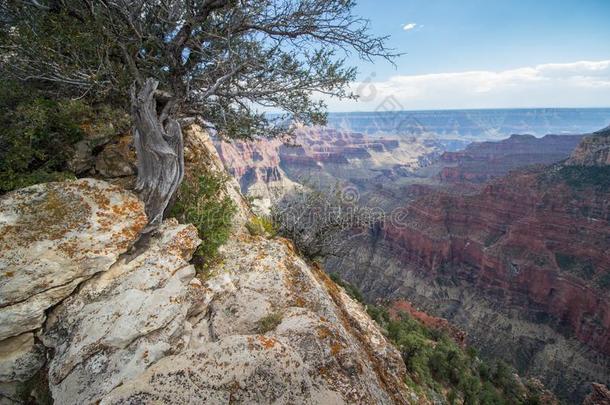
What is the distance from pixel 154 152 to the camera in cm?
624

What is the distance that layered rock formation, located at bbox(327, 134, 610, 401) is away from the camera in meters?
44.6

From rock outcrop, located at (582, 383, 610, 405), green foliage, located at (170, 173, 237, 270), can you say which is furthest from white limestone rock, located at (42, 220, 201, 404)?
rock outcrop, located at (582, 383, 610, 405)

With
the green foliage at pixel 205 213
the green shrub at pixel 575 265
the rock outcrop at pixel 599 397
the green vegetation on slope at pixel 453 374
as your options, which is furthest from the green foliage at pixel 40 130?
the green shrub at pixel 575 265

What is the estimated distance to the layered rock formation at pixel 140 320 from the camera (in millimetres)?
3816

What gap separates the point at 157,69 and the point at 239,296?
5.32 m

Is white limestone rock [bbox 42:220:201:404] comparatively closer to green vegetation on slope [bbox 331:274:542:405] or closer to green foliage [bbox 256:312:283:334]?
green foliage [bbox 256:312:283:334]

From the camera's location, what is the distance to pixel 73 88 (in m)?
7.61

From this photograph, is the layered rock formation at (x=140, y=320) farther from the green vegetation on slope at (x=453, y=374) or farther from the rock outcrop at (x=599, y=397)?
the rock outcrop at (x=599, y=397)

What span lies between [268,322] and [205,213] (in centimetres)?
303

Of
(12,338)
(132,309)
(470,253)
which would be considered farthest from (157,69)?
(470,253)

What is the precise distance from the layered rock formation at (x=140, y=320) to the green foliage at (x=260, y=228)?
6.12ft

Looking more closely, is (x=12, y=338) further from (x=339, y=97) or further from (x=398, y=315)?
(x=398, y=315)

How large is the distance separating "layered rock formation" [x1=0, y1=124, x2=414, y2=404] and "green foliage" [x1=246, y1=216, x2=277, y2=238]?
1.86 m

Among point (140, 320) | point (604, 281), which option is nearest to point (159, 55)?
point (140, 320)
